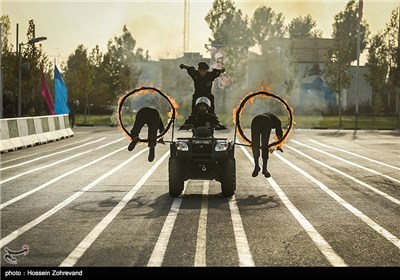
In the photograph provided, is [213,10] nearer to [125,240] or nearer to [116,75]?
[116,75]

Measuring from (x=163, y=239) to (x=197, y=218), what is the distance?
2.02 metres

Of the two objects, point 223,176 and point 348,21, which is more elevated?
point 348,21

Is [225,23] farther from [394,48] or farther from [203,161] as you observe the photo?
[203,161]

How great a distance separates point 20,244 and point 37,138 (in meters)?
24.5

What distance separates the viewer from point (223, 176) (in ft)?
49.4

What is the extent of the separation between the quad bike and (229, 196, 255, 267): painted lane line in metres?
1.18

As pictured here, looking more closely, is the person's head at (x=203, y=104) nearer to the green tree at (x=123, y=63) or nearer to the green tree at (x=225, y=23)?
the green tree at (x=123, y=63)

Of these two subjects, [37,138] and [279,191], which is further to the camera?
[37,138]

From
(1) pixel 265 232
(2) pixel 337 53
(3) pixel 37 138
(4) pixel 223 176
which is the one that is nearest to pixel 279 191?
(4) pixel 223 176

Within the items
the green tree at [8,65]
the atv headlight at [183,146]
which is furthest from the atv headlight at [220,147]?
the green tree at [8,65]

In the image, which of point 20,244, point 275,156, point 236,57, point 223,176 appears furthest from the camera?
point 236,57

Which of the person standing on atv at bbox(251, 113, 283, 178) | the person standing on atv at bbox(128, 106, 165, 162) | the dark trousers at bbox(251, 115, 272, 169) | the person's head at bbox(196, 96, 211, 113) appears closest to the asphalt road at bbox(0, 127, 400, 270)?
the person standing on atv at bbox(251, 113, 283, 178)

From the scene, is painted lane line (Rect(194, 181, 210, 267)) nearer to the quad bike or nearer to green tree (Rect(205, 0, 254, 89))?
the quad bike

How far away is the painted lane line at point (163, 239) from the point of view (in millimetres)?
8820
